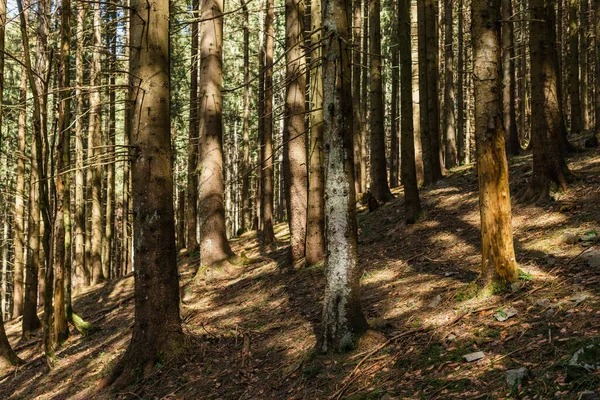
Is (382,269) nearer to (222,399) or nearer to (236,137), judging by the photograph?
(222,399)

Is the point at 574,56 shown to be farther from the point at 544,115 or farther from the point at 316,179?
the point at 316,179

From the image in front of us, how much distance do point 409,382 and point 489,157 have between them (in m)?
2.96

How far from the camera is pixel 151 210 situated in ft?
23.0

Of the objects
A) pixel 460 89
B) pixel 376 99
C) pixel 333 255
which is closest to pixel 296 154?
pixel 376 99

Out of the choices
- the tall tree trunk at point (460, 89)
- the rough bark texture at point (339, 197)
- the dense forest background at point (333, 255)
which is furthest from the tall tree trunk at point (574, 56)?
the rough bark texture at point (339, 197)

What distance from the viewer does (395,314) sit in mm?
6953

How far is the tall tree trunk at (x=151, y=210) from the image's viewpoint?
7.01 metres

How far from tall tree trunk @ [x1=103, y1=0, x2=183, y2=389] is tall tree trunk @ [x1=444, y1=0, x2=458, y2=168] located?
14524 mm

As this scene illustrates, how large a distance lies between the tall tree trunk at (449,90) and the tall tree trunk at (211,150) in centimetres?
1014

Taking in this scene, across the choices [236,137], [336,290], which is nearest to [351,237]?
[336,290]

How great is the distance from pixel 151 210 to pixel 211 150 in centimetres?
593

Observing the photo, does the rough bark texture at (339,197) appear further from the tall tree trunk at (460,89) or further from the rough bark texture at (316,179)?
the tall tree trunk at (460,89)

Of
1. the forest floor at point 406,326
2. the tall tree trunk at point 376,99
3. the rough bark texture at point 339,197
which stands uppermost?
the tall tree trunk at point 376,99

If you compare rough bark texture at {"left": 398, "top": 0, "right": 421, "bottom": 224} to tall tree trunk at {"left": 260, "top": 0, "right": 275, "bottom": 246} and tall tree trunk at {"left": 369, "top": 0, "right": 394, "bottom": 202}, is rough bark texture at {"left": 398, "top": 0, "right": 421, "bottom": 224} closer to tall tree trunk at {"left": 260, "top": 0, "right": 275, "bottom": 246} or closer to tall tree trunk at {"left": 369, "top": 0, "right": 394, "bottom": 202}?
tall tree trunk at {"left": 369, "top": 0, "right": 394, "bottom": 202}
